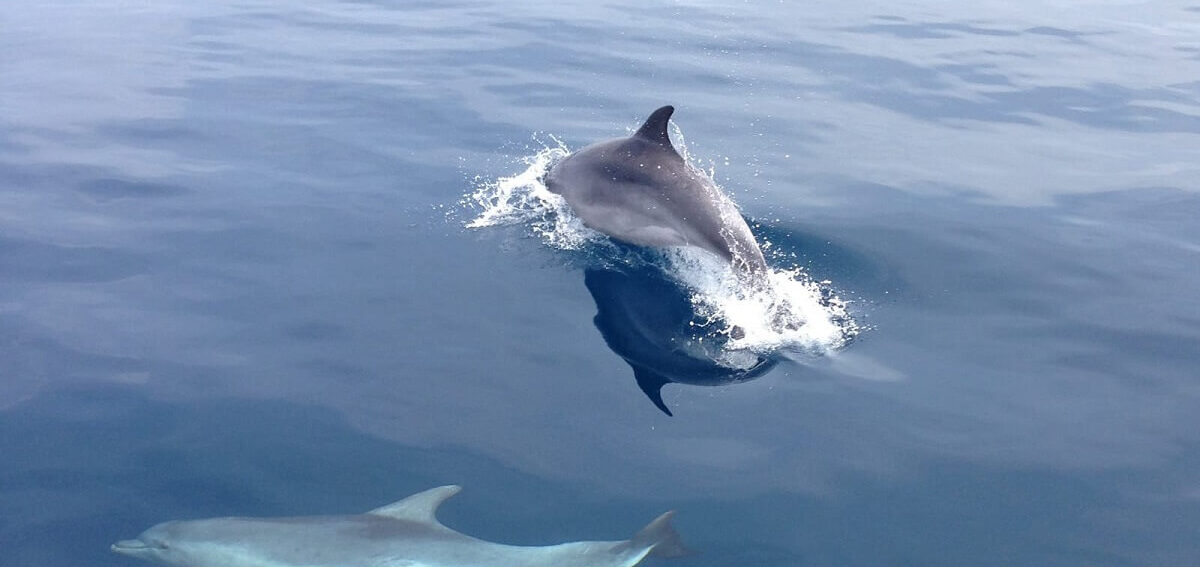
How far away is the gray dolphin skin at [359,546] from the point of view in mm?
6305

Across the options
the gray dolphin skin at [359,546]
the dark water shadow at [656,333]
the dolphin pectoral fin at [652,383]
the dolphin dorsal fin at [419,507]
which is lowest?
the gray dolphin skin at [359,546]

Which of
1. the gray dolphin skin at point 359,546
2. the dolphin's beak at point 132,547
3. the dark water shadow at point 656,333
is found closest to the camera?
the gray dolphin skin at point 359,546

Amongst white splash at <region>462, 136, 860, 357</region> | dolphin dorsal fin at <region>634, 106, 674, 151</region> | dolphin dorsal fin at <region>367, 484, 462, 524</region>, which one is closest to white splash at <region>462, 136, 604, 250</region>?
white splash at <region>462, 136, 860, 357</region>

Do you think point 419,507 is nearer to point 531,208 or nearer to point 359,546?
point 359,546

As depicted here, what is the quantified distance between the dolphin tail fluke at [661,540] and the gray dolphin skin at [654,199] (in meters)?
3.51

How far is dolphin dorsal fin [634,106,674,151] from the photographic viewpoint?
10336 millimetres

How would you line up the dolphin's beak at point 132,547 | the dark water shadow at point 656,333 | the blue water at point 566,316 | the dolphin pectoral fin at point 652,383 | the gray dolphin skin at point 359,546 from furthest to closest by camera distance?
the dark water shadow at point 656,333, the dolphin pectoral fin at point 652,383, the blue water at point 566,316, the dolphin's beak at point 132,547, the gray dolphin skin at point 359,546

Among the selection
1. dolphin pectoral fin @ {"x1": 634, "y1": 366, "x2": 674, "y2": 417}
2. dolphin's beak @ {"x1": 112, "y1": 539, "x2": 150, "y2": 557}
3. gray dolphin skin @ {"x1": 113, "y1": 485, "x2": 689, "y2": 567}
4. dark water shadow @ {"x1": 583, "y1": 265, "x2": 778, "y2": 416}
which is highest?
dark water shadow @ {"x1": 583, "y1": 265, "x2": 778, "y2": 416}

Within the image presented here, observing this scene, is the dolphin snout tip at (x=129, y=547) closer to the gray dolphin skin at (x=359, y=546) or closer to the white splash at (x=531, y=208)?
the gray dolphin skin at (x=359, y=546)

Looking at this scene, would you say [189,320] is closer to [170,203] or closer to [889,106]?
[170,203]

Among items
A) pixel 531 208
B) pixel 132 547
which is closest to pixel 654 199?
pixel 531 208

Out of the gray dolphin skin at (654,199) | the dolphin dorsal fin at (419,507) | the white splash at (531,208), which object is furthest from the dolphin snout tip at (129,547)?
the gray dolphin skin at (654,199)

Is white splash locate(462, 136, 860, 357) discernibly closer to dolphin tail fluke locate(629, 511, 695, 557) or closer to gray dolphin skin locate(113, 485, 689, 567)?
dolphin tail fluke locate(629, 511, 695, 557)

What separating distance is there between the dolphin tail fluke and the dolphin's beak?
2.90 meters
